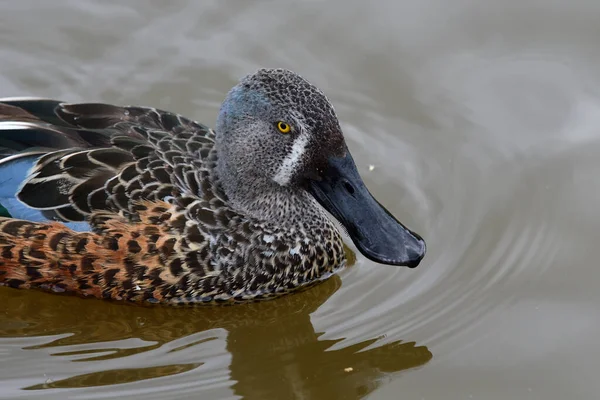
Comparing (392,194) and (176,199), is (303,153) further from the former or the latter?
(392,194)

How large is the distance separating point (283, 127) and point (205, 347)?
1.61 metres

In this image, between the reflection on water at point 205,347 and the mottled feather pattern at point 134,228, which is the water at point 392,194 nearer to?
the reflection on water at point 205,347

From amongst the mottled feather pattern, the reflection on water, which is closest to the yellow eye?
the mottled feather pattern

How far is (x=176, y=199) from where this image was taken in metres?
7.24

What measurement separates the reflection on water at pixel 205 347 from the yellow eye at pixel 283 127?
1.30 metres

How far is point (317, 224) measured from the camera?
7.80 meters

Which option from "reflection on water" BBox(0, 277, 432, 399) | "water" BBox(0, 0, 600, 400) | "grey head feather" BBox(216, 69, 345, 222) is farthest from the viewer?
"grey head feather" BBox(216, 69, 345, 222)

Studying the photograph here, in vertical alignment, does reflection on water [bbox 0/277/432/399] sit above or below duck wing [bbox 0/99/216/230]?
below

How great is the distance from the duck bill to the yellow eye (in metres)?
0.36

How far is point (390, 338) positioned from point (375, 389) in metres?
0.47

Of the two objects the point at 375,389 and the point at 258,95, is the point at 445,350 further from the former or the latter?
the point at 258,95

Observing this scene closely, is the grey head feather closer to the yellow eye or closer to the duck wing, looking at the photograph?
the yellow eye

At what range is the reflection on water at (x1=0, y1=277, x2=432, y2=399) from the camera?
6801 millimetres

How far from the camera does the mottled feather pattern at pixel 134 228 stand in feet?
23.4
